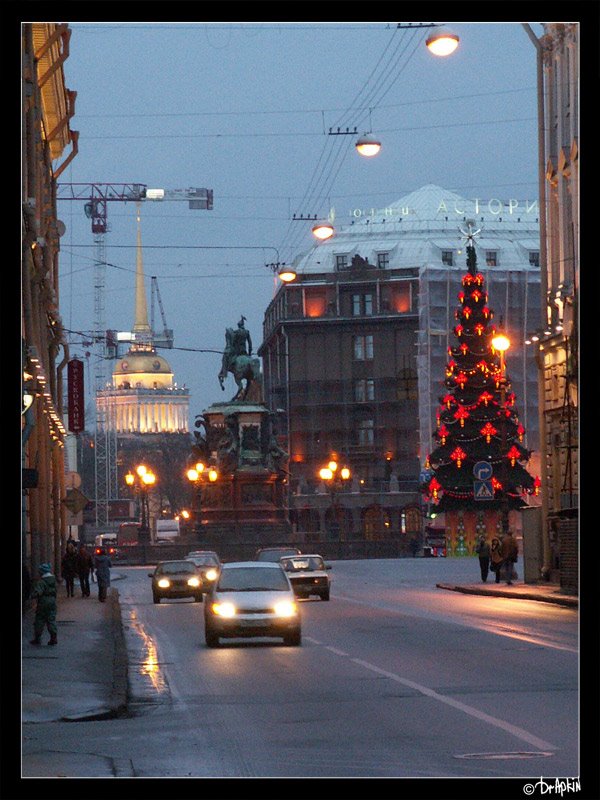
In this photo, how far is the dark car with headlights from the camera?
162ft

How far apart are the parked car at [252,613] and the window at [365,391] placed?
10550 cm

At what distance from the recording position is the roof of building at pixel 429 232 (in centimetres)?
13400

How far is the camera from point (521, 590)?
156ft

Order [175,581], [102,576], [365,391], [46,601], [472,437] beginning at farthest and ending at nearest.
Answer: [365,391] < [472,437] < [175,581] < [102,576] < [46,601]

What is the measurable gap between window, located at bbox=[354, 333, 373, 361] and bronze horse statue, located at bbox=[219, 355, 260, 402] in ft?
152

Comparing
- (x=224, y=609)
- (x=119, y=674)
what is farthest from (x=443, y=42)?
(x=224, y=609)

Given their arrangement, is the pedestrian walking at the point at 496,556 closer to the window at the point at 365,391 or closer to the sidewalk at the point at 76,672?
the sidewalk at the point at 76,672

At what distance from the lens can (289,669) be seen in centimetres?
2309

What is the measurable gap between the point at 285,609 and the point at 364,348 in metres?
108

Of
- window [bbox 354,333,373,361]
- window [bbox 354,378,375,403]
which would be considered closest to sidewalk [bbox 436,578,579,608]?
window [bbox 354,378,375,403]

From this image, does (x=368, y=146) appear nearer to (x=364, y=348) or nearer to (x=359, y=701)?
(x=359, y=701)
